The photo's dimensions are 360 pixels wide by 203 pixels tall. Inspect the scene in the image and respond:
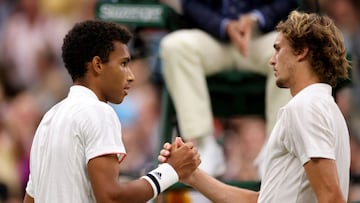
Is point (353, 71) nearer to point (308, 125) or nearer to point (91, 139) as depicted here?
point (308, 125)

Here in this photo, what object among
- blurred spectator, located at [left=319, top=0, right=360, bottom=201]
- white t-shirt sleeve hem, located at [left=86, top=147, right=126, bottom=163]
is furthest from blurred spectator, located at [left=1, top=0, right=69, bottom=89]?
white t-shirt sleeve hem, located at [left=86, top=147, right=126, bottom=163]

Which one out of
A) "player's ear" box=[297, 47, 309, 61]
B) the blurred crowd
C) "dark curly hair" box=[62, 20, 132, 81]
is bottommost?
the blurred crowd

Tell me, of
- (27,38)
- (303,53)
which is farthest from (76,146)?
(27,38)

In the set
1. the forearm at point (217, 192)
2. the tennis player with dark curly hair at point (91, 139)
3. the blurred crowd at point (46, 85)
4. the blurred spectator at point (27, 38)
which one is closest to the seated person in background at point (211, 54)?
the blurred crowd at point (46, 85)

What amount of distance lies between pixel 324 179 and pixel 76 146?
36.4 inches

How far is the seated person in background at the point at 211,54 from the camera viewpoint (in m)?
7.33

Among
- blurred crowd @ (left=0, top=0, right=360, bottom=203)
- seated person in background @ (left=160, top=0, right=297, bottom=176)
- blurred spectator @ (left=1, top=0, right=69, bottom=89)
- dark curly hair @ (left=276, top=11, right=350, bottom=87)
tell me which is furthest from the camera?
blurred spectator @ (left=1, top=0, right=69, bottom=89)

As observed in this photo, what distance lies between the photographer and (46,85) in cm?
1053

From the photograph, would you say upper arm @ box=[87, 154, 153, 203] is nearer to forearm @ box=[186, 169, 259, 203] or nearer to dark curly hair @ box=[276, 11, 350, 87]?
forearm @ box=[186, 169, 259, 203]

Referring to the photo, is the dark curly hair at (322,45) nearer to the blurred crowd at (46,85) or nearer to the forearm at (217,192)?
the forearm at (217,192)

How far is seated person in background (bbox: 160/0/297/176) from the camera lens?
7332mm

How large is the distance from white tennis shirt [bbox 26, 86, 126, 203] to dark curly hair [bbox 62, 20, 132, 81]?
0.14m

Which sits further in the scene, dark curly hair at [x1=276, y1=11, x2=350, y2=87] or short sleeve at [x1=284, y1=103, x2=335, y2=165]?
dark curly hair at [x1=276, y1=11, x2=350, y2=87]

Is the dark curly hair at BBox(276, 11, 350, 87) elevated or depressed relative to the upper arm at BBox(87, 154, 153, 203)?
elevated
